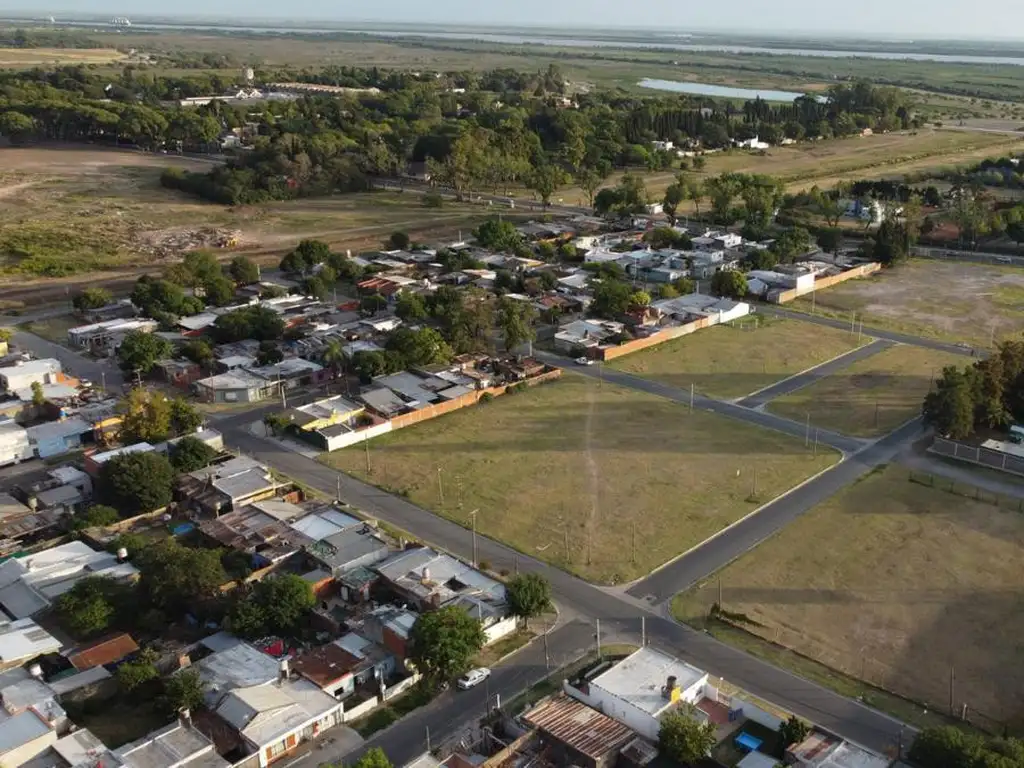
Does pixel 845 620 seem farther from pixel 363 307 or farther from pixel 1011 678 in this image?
pixel 363 307

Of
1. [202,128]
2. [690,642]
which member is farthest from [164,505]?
[202,128]

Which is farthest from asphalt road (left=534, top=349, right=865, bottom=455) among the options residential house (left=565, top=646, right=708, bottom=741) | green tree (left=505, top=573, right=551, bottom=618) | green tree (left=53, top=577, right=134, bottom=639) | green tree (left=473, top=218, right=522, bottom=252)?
green tree (left=53, top=577, right=134, bottom=639)

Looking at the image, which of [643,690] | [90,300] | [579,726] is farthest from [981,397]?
[90,300]

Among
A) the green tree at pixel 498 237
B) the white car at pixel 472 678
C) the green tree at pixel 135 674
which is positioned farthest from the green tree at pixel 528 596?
the green tree at pixel 498 237

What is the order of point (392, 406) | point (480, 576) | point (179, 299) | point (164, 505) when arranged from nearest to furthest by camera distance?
point (480, 576)
point (164, 505)
point (392, 406)
point (179, 299)

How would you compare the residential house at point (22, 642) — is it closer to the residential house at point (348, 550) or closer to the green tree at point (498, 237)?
the residential house at point (348, 550)

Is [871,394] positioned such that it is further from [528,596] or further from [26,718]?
[26,718]

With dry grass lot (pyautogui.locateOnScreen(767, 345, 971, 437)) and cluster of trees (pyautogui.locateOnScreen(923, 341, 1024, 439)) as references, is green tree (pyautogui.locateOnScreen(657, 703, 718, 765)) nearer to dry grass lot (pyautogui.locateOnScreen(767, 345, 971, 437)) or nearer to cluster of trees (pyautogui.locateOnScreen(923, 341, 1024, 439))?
cluster of trees (pyautogui.locateOnScreen(923, 341, 1024, 439))
